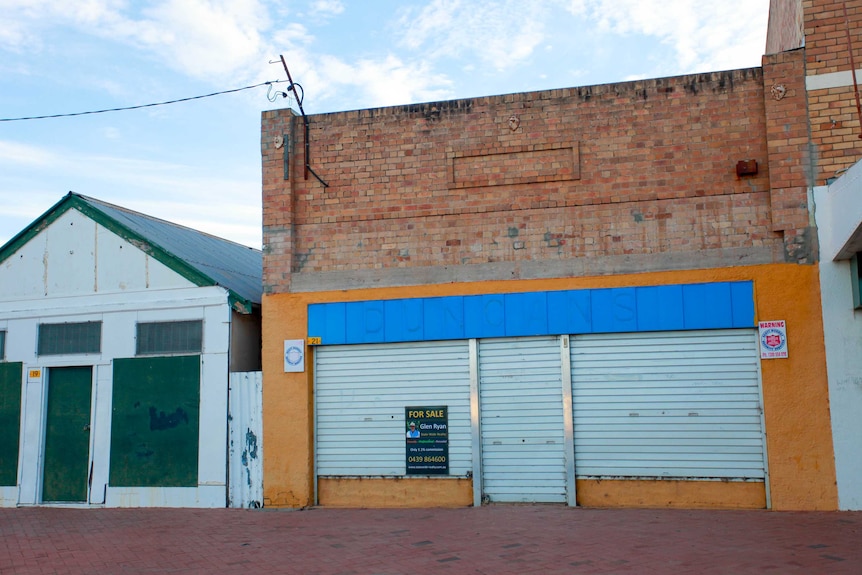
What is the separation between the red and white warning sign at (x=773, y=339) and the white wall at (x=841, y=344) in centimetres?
53

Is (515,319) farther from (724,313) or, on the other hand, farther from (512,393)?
(724,313)

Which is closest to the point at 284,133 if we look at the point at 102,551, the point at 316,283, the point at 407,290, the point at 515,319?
the point at 316,283

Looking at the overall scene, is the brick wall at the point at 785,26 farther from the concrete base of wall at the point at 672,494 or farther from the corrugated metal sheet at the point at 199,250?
the corrugated metal sheet at the point at 199,250

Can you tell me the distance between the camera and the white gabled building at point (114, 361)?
12242mm

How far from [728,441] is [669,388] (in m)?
1.02

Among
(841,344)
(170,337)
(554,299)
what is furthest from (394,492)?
(841,344)

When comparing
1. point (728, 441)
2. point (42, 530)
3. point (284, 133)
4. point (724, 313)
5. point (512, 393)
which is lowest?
point (42, 530)

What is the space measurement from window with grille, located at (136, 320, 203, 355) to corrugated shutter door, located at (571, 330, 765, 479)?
5920 mm

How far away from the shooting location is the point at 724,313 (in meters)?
10.7

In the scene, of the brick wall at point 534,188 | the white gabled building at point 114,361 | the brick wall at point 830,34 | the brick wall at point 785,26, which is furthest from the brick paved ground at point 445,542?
the brick wall at point 785,26

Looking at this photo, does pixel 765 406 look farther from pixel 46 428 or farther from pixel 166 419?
pixel 46 428

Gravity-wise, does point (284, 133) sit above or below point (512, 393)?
above

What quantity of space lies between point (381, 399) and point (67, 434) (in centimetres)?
541

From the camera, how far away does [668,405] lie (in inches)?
425
